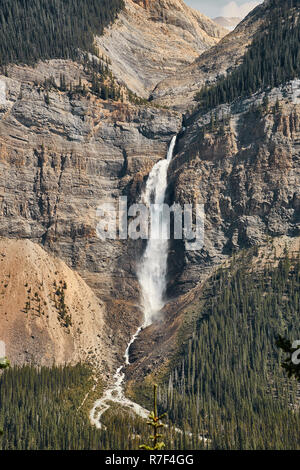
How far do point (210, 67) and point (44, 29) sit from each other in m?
41.9

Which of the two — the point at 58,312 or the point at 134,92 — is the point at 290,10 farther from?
the point at 58,312

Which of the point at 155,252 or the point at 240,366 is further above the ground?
the point at 155,252

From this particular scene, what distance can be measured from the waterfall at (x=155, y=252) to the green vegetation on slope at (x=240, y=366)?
16049 mm

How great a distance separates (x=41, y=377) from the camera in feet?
389

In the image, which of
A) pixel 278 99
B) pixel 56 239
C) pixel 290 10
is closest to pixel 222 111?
pixel 278 99

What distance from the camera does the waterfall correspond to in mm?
146625

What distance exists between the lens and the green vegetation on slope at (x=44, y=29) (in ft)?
551

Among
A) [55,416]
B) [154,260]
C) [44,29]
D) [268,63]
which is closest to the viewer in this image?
[55,416]

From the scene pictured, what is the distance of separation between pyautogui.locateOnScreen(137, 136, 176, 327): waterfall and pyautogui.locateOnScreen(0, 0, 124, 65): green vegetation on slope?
126 ft

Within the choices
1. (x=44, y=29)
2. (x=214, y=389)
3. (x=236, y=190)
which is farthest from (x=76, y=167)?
(x=214, y=389)

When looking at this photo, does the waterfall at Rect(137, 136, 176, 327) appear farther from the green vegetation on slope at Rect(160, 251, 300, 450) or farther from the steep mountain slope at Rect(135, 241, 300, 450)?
the green vegetation on slope at Rect(160, 251, 300, 450)

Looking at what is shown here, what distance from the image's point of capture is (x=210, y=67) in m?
186

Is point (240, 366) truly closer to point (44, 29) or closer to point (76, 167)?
point (76, 167)

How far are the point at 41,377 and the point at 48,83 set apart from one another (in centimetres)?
7366
